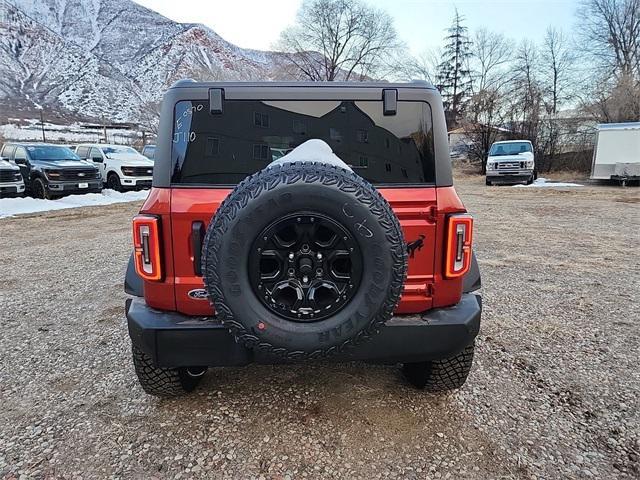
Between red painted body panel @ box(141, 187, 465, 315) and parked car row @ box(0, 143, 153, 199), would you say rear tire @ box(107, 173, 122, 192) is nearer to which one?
parked car row @ box(0, 143, 153, 199)

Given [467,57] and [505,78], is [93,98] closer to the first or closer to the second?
[467,57]

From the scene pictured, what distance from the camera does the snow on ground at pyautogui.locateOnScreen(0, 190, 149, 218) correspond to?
11545 mm

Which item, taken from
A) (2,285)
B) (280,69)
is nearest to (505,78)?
(280,69)

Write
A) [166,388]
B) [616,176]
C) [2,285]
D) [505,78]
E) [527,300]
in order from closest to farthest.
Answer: [166,388], [527,300], [2,285], [616,176], [505,78]

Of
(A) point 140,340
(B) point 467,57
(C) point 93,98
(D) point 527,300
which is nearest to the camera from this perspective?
(A) point 140,340

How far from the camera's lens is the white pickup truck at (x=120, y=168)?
15.5m

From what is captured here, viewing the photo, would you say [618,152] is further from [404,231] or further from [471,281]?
[404,231]

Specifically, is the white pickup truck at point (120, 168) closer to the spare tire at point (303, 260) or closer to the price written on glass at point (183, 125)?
the price written on glass at point (183, 125)

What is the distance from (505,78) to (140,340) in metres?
36.0

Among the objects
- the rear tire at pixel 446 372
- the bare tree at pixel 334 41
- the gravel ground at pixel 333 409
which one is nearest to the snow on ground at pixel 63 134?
the bare tree at pixel 334 41

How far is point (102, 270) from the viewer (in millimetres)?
5730

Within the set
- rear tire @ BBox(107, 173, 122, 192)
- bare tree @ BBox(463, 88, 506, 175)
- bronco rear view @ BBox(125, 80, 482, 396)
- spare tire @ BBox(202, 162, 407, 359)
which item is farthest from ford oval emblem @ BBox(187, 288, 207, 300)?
bare tree @ BBox(463, 88, 506, 175)

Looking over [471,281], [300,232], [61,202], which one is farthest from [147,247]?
[61,202]

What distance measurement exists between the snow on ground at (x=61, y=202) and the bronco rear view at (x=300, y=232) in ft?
36.2
